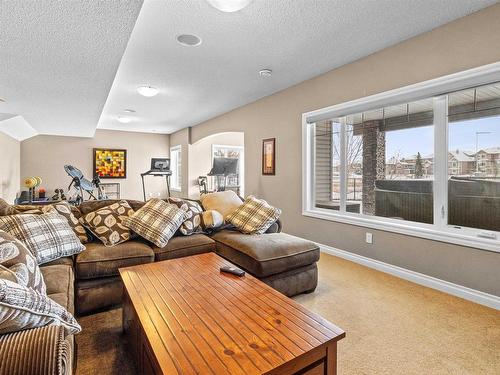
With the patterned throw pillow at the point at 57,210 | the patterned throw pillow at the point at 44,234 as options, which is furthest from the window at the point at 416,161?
the patterned throw pillow at the point at 44,234

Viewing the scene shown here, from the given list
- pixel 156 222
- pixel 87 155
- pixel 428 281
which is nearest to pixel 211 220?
pixel 156 222

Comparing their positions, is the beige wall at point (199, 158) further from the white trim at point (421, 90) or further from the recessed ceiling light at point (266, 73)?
the white trim at point (421, 90)

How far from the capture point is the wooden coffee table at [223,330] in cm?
102

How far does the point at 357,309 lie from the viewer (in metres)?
2.29

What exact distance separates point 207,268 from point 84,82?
259 centimetres

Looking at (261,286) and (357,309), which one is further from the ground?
(261,286)

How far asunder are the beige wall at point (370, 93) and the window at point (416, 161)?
0.12 metres

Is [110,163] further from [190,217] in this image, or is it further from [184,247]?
[184,247]

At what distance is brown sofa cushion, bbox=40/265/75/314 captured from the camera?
4.93ft

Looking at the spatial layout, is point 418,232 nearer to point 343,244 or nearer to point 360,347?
point 343,244

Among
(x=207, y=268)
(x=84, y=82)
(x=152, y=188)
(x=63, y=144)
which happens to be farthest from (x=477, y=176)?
(x=63, y=144)

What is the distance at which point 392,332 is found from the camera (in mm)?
1947

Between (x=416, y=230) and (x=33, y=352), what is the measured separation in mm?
3125

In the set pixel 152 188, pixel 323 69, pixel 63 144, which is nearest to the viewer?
pixel 323 69
